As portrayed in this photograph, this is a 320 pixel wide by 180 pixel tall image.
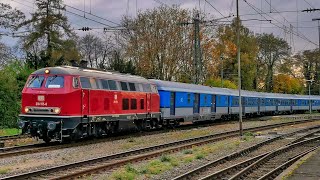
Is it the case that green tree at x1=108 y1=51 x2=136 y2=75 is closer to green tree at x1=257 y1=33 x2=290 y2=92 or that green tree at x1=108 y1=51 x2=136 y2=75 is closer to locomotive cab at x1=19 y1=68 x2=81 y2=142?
locomotive cab at x1=19 y1=68 x2=81 y2=142

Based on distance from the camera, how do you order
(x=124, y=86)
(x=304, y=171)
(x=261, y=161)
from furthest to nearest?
(x=124, y=86) → (x=261, y=161) → (x=304, y=171)

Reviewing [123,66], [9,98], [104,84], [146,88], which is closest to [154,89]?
[146,88]

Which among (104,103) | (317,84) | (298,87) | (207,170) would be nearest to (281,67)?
(298,87)

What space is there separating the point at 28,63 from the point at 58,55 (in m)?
6.50

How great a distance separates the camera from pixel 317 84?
10369 cm

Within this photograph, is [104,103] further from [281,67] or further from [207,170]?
[281,67]

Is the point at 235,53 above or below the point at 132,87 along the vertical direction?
above

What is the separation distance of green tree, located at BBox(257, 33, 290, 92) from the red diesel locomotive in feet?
213

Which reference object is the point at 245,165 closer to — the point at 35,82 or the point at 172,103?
the point at 35,82

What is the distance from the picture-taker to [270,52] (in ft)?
281

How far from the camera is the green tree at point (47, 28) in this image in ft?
169

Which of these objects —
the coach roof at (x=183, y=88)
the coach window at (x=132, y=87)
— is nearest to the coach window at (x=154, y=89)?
the coach roof at (x=183, y=88)

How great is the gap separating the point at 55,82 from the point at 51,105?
3.67 ft

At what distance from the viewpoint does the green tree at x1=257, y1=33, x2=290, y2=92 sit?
8488 cm
